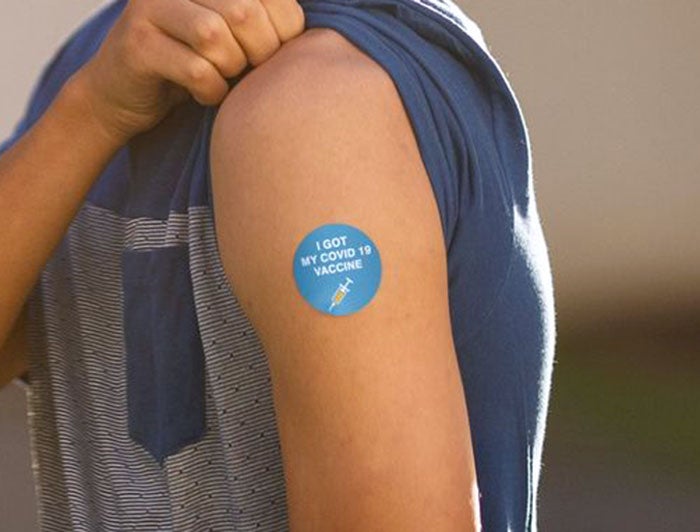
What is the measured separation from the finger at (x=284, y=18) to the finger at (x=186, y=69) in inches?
2.7

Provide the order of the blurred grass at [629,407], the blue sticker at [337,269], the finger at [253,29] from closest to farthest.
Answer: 1. the blue sticker at [337,269]
2. the finger at [253,29]
3. the blurred grass at [629,407]

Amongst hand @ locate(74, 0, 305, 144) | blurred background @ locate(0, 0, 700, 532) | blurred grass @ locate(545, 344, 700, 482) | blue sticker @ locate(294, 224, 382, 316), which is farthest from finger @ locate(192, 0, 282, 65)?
blurred background @ locate(0, 0, 700, 532)

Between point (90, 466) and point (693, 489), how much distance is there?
4.98m

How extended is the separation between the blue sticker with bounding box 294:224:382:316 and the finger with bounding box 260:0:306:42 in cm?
22

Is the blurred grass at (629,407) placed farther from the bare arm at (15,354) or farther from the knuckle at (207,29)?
the knuckle at (207,29)

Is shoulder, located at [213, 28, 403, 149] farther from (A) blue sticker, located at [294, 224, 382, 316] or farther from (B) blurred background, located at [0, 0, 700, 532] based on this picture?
(B) blurred background, located at [0, 0, 700, 532]

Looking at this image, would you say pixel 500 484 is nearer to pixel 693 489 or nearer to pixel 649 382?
pixel 693 489

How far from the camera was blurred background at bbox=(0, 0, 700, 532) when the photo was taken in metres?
8.55

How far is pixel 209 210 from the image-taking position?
5.23ft

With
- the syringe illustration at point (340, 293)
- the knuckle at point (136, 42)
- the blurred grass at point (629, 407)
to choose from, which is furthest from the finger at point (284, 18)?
the blurred grass at point (629, 407)

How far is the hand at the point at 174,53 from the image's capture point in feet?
5.16

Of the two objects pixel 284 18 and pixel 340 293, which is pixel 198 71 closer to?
pixel 284 18

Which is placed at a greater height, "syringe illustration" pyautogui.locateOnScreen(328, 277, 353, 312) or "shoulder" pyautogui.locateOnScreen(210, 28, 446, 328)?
"shoulder" pyautogui.locateOnScreen(210, 28, 446, 328)

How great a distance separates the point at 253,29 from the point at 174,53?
93mm
